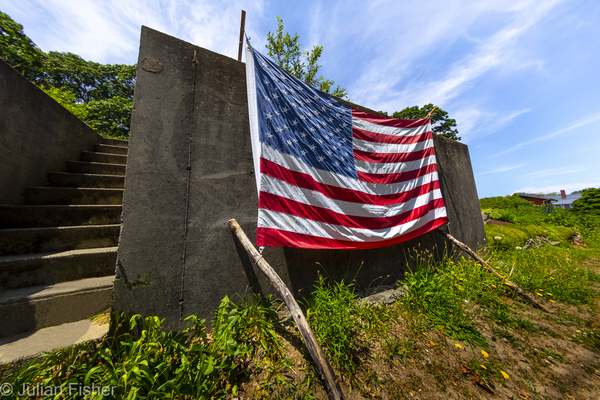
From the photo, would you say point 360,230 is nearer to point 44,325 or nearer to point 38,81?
point 44,325

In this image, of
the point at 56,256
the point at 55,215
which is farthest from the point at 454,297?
the point at 55,215

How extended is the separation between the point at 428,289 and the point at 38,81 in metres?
26.9

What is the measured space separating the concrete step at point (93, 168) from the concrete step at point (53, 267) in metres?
1.80

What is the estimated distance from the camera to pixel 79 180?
303 cm

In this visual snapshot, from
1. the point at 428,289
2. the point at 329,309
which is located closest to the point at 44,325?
the point at 329,309

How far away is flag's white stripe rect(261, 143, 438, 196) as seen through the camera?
8.00 feet

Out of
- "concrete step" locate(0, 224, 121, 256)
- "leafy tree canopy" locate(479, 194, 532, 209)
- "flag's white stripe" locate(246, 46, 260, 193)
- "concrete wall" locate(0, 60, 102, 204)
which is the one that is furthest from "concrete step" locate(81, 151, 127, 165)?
"leafy tree canopy" locate(479, 194, 532, 209)

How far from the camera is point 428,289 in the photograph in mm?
3016

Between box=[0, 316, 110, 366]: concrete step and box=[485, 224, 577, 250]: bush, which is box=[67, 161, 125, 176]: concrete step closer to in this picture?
box=[0, 316, 110, 366]: concrete step

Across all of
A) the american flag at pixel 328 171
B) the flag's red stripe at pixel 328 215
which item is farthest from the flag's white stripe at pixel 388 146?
the flag's red stripe at pixel 328 215

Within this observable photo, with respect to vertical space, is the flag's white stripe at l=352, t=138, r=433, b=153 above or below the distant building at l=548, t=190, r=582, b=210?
below

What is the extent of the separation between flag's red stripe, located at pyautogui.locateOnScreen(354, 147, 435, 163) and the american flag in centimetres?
2

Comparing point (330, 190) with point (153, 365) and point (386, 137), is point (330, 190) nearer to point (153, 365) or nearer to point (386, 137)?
point (386, 137)

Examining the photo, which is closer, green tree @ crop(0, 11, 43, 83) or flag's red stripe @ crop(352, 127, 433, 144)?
flag's red stripe @ crop(352, 127, 433, 144)
